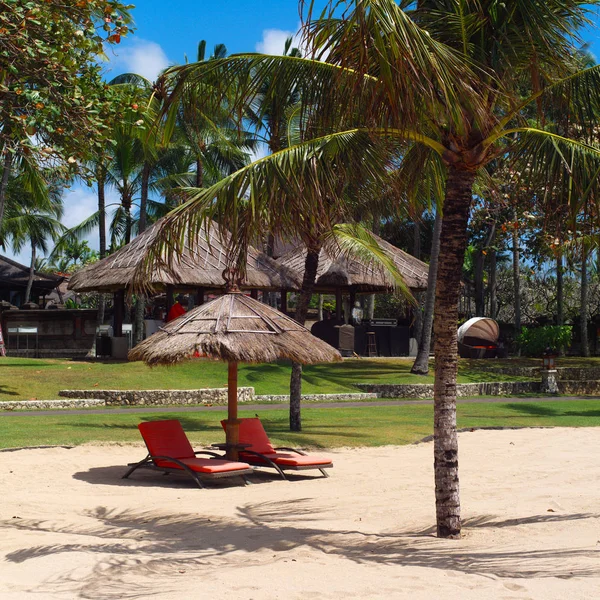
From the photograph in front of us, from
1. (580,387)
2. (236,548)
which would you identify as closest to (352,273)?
(580,387)

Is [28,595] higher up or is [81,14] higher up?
[81,14]

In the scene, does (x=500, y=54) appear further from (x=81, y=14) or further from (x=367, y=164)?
(x=81, y=14)

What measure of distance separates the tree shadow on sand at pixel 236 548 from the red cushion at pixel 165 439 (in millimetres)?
2114

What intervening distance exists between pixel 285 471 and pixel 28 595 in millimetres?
6849

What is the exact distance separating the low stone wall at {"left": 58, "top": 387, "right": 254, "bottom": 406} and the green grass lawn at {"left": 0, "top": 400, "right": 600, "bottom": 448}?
1886 millimetres

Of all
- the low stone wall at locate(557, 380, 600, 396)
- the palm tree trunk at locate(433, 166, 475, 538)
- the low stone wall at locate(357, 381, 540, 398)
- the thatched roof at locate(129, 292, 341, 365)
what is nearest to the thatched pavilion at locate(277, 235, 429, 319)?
the low stone wall at locate(357, 381, 540, 398)

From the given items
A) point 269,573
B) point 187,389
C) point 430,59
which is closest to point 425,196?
point 430,59

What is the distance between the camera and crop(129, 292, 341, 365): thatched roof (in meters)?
11.2

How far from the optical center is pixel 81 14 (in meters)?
10.6

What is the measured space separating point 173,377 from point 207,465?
42.0ft

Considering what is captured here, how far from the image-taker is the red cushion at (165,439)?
1162cm

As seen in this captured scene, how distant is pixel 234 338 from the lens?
11.3 metres

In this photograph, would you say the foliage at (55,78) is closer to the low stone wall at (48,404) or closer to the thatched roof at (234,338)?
the thatched roof at (234,338)

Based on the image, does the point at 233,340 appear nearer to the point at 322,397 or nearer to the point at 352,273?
the point at 322,397
